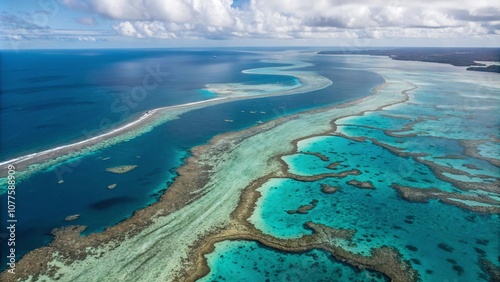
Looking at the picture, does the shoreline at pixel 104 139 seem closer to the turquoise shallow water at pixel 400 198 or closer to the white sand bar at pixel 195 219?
the white sand bar at pixel 195 219

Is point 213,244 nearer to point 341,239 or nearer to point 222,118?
point 341,239

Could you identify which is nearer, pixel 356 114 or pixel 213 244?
pixel 213 244

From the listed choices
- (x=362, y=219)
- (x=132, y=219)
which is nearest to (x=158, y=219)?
(x=132, y=219)

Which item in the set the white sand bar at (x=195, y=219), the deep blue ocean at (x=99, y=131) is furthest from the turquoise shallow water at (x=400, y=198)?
the deep blue ocean at (x=99, y=131)

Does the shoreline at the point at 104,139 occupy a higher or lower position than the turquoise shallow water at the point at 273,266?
higher

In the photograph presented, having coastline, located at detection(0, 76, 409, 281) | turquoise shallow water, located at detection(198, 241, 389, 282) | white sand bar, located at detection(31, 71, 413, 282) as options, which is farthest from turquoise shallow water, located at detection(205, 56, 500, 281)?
coastline, located at detection(0, 76, 409, 281)
